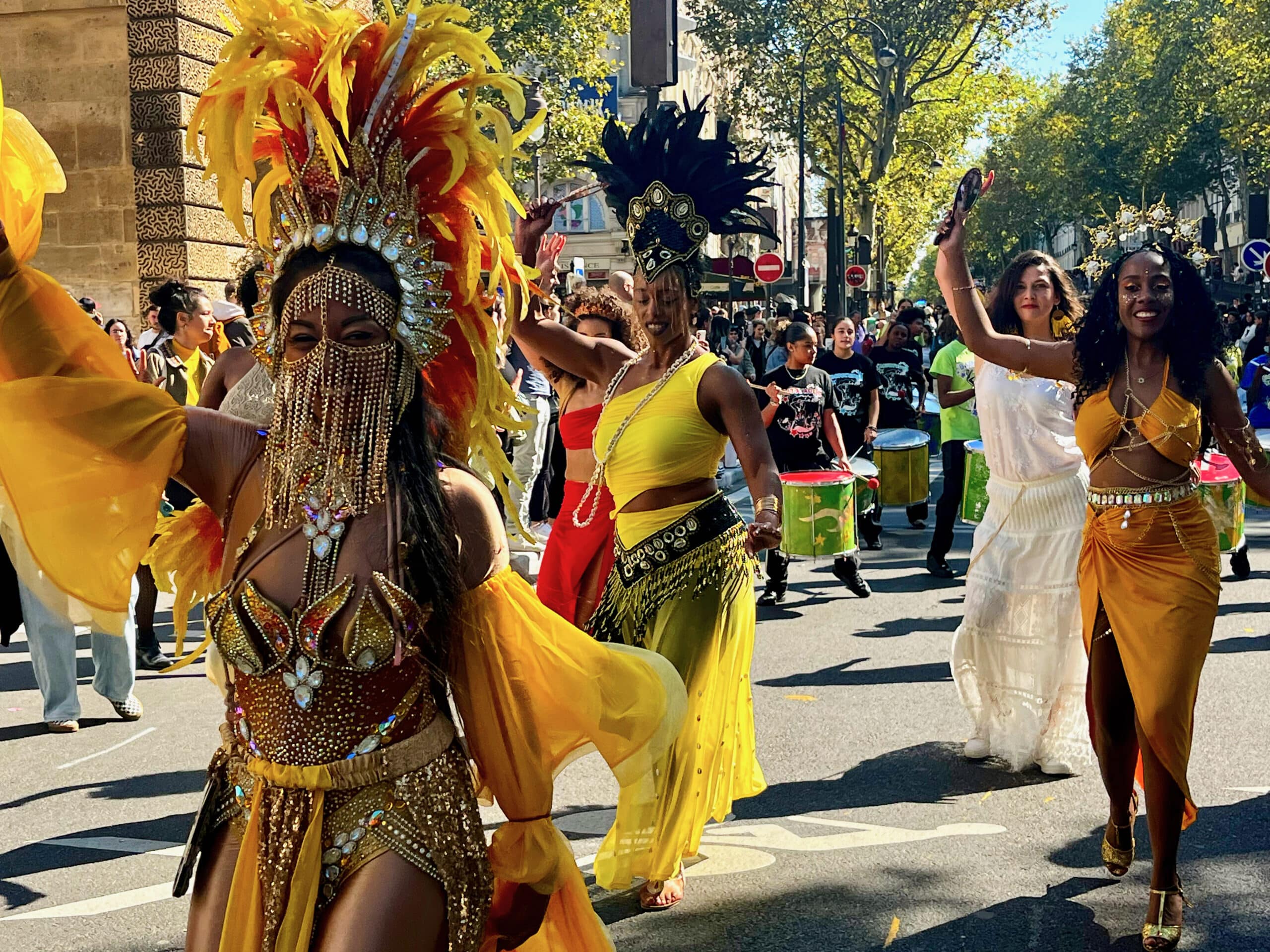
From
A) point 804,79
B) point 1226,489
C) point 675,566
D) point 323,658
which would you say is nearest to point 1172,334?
point 675,566

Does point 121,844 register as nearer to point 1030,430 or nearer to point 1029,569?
point 1029,569

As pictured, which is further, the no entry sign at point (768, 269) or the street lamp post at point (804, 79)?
the street lamp post at point (804, 79)

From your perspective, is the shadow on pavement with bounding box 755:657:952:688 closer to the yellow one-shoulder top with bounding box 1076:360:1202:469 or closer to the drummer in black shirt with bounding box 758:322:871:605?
the drummer in black shirt with bounding box 758:322:871:605

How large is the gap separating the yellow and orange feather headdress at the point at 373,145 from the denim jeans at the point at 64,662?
4359 mm

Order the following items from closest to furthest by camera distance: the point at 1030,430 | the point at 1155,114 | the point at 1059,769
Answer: the point at 1059,769 → the point at 1030,430 → the point at 1155,114

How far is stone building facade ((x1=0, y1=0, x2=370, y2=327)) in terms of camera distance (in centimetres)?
1475

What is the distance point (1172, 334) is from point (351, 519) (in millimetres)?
A: 3147

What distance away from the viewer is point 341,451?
8.77ft

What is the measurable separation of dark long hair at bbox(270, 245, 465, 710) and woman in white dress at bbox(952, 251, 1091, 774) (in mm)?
4020

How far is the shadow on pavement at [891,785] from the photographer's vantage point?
18.6 feet

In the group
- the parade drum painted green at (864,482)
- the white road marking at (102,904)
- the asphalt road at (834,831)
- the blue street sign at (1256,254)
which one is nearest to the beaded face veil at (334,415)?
the asphalt road at (834,831)

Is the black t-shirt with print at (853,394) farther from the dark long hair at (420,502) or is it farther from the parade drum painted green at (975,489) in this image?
the dark long hair at (420,502)

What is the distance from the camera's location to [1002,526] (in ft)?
21.4

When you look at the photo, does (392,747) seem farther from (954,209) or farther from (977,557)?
(977,557)
